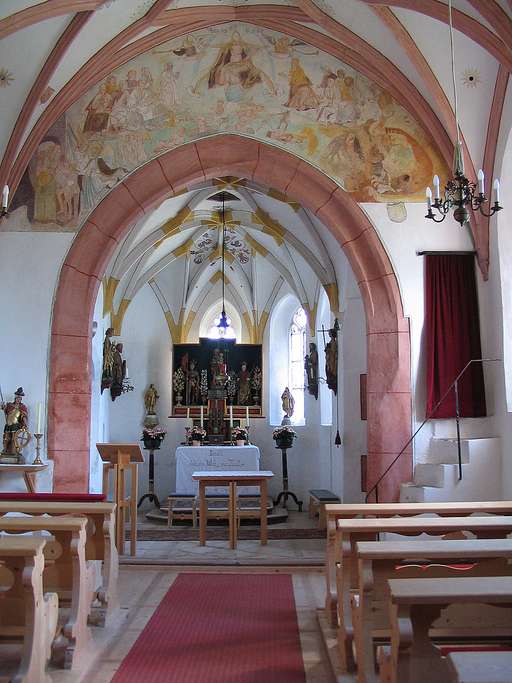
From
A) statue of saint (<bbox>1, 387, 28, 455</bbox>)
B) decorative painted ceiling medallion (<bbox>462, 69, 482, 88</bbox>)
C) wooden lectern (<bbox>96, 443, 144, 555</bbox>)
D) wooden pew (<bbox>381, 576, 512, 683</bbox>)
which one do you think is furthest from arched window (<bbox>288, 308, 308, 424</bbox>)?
wooden pew (<bbox>381, 576, 512, 683</bbox>)

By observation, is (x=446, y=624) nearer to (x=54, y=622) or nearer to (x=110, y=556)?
(x=54, y=622)

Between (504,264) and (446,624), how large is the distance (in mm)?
6527

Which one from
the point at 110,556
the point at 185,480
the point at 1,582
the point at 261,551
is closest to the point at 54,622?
the point at 1,582

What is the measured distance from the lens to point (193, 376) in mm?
18156

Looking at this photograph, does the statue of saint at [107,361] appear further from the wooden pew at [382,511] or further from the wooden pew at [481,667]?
the wooden pew at [481,667]

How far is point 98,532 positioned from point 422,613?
12.6ft

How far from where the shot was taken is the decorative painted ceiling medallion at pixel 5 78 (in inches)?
365

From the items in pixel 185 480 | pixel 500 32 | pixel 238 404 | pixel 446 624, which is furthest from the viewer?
pixel 238 404

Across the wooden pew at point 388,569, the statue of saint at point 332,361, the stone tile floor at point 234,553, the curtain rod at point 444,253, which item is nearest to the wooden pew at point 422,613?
the wooden pew at point 388,569

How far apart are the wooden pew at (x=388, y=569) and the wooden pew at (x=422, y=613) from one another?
83 cm

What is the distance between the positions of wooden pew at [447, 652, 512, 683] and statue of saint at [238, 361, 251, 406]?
1595cm

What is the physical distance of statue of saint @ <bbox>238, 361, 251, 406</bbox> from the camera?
58.8 ft

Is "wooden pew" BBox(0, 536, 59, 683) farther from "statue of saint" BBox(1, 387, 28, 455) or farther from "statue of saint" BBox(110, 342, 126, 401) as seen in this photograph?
"statue of saint" BBox(110, 342, 126, 401)

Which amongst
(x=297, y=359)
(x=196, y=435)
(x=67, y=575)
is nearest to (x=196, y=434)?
(x=196, y=435)
